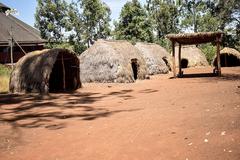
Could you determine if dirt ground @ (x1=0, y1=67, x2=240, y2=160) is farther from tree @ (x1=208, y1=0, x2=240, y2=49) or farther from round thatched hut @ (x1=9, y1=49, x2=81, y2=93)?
tree @ (x1=208, y1=0, x2=240, y2=49)

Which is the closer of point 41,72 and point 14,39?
point 41,72

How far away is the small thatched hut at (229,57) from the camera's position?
27.5 m

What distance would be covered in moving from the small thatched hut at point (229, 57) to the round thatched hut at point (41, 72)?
53.9 feet

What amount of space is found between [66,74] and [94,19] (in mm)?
23877

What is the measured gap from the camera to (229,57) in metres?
29.4

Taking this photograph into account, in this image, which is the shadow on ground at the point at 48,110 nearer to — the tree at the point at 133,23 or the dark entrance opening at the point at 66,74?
the dark entrance opening at the point at 66,74

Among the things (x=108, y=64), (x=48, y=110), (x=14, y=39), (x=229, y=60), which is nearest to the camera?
(x=48, y=110)

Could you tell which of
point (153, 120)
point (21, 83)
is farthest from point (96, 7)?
point (153, 120)

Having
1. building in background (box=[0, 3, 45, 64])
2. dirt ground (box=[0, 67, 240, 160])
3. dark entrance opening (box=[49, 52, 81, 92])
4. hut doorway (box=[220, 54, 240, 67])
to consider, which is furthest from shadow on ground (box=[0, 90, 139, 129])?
hut doorway (box=[220, 54, 240, 67])

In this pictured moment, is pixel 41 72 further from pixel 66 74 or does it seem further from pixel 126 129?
pixel 126 129

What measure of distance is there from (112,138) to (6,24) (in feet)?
89.2

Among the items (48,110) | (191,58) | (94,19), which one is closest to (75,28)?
(94,19)

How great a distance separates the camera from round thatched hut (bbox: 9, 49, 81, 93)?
13.0m

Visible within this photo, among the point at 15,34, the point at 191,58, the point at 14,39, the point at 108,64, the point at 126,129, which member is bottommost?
the point at 126,129
